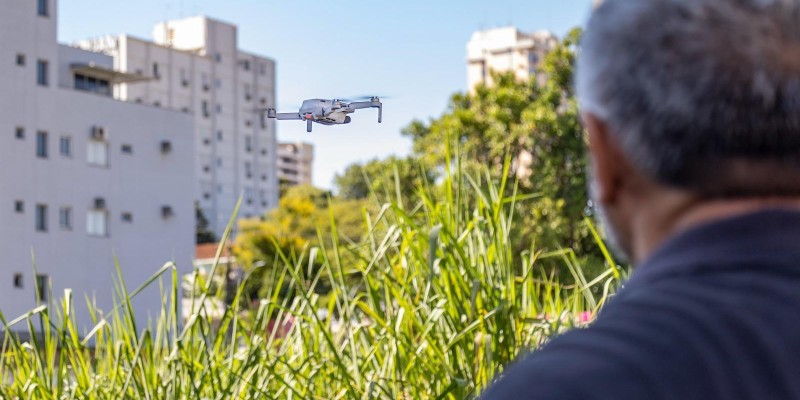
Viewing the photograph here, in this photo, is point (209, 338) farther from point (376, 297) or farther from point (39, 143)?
point (39, 143)

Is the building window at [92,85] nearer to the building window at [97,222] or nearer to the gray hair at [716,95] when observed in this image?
the building window at [97,222]

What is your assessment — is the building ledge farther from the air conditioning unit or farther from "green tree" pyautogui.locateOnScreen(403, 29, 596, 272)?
"green tree" pyautogui.locateOnScreen(403, 29, 596, 272)

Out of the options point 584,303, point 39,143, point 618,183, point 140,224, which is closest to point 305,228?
point 140,224

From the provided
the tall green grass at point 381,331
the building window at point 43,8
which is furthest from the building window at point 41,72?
the tall green grass at point 381,331

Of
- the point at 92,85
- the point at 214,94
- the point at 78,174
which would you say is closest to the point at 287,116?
the point at 78,174

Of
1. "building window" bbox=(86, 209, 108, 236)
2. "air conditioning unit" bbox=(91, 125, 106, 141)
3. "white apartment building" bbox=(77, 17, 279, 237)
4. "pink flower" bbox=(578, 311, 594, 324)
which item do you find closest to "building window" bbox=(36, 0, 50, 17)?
"white apartment building" bbox=(77, 17, 279, 237)

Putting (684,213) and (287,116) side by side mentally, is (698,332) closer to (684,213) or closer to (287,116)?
(684,213)
